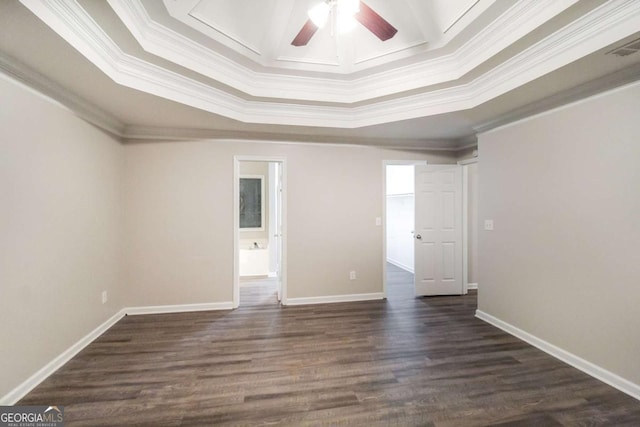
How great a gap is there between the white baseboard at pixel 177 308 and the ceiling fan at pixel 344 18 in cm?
319

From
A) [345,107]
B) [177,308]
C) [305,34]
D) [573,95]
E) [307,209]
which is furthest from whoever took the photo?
[307,209]

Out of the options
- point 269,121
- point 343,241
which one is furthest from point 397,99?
point 343,241

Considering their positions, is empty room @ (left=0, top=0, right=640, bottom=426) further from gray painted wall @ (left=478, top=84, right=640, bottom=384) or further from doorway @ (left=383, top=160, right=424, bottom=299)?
doorway @ (left=383, top=160, right=424, bottom=299)

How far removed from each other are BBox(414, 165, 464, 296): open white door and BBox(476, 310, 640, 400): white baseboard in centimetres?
101

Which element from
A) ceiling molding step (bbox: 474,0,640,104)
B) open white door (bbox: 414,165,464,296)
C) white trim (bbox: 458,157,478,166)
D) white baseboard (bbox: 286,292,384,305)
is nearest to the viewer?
ceiling molding step (bbox: 474,0,640,104)

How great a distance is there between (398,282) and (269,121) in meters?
3.57

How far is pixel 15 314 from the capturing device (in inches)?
71.3

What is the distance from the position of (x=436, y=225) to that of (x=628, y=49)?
2.65 meters

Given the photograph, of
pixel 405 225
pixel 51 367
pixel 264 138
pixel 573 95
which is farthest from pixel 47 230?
pixel 405 225

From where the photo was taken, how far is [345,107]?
3080 mm

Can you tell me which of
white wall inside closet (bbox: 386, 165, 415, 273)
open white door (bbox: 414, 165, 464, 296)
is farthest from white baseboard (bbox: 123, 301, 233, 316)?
white wall inside closet (bbox: 386, 165, 415, 273)

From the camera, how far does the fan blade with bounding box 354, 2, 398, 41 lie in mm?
1688

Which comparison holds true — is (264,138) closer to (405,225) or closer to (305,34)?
(305,34)

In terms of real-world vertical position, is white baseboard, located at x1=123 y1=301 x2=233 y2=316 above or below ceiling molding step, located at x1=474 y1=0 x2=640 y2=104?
below
